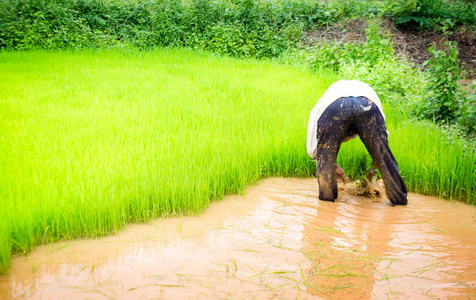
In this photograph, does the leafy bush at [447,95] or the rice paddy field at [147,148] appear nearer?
the rice paddy field at [147,148]

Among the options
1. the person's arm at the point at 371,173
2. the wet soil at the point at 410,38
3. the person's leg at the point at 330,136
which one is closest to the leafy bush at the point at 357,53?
the wet soil at the point at 410,38

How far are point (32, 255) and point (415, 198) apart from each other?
3.37 m

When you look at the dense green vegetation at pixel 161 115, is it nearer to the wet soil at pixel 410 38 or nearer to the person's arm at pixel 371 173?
the person's arm at pixel 371 173

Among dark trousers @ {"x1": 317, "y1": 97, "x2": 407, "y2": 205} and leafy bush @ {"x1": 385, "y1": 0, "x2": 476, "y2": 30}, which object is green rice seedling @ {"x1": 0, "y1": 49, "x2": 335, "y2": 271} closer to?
dark trousers @ {"x1": 317, "y1": 97, "x2": 407, "y2": 205}

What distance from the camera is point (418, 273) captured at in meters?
2.59

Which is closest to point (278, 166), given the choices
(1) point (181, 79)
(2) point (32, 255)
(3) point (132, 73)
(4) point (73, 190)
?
(4) point (73, 190)

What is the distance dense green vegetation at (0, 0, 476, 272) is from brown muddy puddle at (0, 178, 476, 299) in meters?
0.26

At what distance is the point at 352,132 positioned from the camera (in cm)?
341

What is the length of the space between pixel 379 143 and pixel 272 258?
4.41 feet

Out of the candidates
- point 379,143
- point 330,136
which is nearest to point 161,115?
point 330,136

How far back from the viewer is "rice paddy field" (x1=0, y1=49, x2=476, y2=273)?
3105mm

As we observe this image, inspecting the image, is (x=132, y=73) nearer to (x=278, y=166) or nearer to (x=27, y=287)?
(x=278, y=166)

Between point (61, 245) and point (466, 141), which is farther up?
point (466, 141)

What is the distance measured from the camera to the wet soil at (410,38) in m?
9.54
